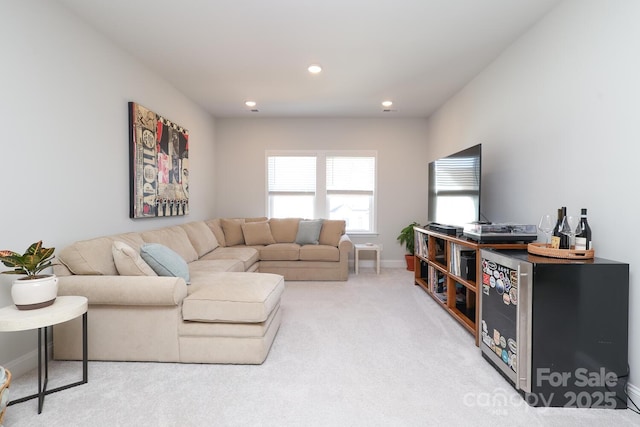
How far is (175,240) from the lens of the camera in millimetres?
3533

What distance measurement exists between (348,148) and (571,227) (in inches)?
155

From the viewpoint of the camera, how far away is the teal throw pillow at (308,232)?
5.04 meters

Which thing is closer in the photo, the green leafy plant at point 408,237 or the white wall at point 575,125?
the white wall at point 575,125

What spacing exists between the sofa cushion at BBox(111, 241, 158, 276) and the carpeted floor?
0.63 m

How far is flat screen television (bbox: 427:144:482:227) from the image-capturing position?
9.89 ft

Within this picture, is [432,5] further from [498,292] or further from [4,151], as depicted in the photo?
[4,151]

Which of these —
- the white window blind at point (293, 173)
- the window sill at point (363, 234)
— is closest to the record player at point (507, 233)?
the window sill at point (363, 234)

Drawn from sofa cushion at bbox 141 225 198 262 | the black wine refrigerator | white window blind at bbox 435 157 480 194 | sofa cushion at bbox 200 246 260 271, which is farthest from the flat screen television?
sofa cushion at bbox 141 225 198 262

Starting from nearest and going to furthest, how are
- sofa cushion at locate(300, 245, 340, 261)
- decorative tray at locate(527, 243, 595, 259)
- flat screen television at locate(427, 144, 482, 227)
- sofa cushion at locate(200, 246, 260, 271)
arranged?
1. decorative tray at locate(527, 243, 595, 259)
2. flat screen television at locate(427, 144, 482, 227)
3. sofa cushion at locate(200, 246, 260, 271)
4. sofa cushion at locate(300, 245, 340, 261)

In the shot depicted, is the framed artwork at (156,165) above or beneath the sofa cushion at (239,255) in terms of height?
above

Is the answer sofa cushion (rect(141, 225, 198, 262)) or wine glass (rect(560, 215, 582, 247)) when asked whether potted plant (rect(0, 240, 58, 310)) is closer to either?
sofa cushion (rect(141, 225, 198, 262))

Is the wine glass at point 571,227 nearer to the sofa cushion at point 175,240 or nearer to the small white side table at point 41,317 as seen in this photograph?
the small white side table at point 41,317

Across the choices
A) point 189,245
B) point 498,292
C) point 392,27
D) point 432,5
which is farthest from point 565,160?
point 189,245

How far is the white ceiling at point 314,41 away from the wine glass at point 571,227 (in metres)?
1.61
